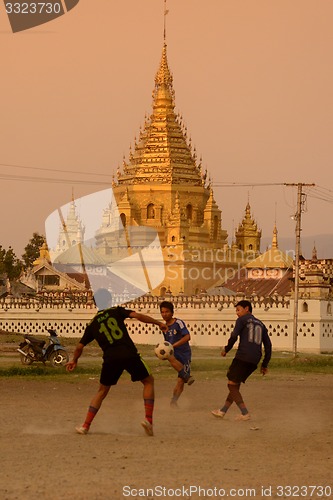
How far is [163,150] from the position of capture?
2987 inches

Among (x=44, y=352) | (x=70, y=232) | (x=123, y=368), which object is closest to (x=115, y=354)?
(x=123, y=368)

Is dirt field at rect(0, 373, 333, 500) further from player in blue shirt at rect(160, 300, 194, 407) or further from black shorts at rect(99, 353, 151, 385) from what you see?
black shorts at rect(99, 353, 151, 385)

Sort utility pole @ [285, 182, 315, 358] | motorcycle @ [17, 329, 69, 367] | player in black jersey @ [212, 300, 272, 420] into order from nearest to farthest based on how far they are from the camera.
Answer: player in black jersey @ [212, 300, 272, 420] → motorcycle @ [17, 329, 69, 367] → utility pole @ [285, 182, 315, 358]

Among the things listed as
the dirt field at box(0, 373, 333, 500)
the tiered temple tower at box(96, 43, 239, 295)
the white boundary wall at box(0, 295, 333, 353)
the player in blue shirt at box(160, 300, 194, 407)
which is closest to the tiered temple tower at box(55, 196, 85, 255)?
the tiered temple tower at box(96, 43, 239, 295)

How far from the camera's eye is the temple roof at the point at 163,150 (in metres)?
74.9

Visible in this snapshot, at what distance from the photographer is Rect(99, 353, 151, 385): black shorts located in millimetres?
13477

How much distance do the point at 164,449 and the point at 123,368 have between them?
1529 millimetres

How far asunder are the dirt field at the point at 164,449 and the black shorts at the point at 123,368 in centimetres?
62

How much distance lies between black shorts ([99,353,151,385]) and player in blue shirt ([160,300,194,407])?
2.61 metres

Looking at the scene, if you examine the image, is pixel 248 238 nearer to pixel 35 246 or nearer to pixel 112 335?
pixel 35 246

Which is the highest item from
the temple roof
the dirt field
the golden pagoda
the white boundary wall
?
the temple roof

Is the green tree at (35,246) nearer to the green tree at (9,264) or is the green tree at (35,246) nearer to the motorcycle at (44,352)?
the green tree at (9,264)

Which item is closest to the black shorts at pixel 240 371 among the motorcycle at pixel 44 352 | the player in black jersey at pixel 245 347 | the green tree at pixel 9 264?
the player in black jersey at pixel 245 347

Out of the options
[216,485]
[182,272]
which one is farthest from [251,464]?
[182,272]
